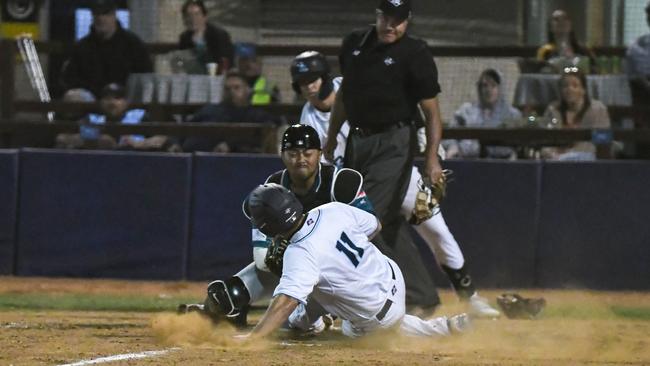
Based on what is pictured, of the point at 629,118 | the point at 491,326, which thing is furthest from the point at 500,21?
the point at 491,326

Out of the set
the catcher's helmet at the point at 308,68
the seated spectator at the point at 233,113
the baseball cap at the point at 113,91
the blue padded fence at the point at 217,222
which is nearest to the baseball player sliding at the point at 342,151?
the catcher's helmet at the point at 308,68

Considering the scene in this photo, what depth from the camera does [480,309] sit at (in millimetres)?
9266

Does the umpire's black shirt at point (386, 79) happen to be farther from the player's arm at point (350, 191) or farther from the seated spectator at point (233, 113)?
the seated spectator at point (233, 113)

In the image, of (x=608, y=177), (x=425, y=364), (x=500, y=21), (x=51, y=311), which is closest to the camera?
(x=425, y=364)

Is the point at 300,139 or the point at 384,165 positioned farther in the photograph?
the point at 384,165

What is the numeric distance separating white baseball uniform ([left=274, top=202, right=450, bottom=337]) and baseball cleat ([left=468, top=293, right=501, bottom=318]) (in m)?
1.80

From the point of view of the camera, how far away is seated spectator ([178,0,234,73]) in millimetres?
12820

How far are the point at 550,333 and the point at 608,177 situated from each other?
3278 millimetres

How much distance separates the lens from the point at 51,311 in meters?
9.21

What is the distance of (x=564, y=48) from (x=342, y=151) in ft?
14.3

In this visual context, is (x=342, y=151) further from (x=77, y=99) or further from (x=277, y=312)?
(x=77, y=99)

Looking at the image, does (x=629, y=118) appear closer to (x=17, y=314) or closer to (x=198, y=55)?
(x=198, y=55)

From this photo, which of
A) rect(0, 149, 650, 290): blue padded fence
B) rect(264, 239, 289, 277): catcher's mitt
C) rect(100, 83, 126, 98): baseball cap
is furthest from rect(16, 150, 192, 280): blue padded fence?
rect(264, 239, 289, 277): catcher's mitt

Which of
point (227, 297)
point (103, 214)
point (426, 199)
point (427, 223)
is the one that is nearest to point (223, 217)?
point (103, 214)
